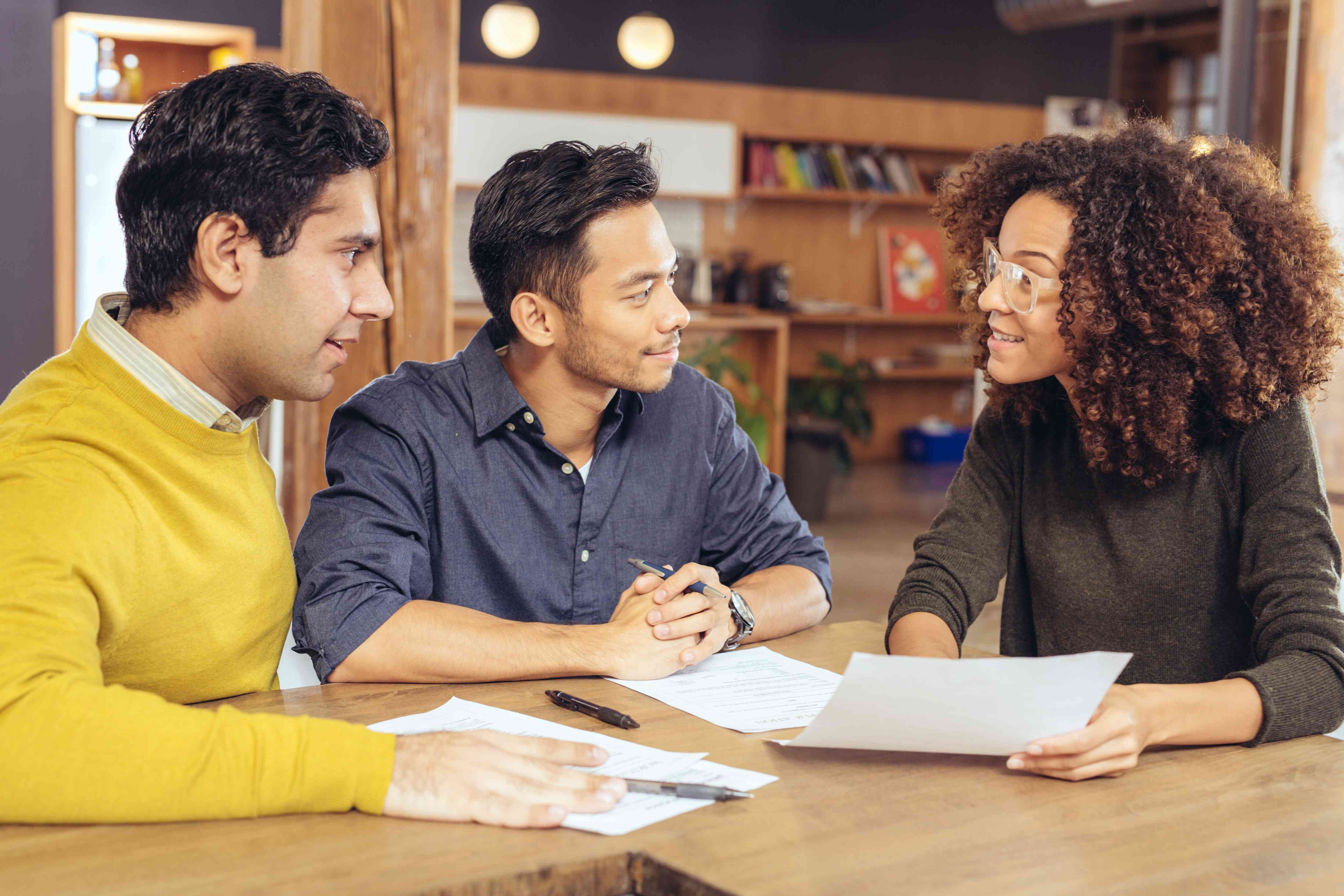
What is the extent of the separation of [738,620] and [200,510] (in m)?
0.71

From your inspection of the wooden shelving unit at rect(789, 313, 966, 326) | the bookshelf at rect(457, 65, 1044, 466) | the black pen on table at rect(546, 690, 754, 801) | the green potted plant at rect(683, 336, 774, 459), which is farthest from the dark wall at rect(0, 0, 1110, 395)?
the black pen on table at rect(546, 690, 754, 801)

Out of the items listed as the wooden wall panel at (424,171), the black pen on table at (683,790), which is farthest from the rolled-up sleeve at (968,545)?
the wooden wall panel at (424,171)

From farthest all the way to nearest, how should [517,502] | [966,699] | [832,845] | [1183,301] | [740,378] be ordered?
1. [740,378]
2. [517,502]
3. [1183,301]
4. [966,699]
5. [832,845]

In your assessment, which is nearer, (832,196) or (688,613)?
(688,613)

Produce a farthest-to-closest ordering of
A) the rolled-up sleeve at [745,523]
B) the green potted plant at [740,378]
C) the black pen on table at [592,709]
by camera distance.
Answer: the green potted plant at [740,378]
the rolled-up sleeve at [745,523]
the black pen on table at [592,709]

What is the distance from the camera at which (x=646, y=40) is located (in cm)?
710

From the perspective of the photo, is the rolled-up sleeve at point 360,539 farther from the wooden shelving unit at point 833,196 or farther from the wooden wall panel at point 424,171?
the wooden shelving unit at point 833,196

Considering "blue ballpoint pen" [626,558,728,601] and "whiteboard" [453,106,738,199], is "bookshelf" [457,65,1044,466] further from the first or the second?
"blue ballpoint pen" [626,558,728,601]

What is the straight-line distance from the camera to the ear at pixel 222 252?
1420 mm

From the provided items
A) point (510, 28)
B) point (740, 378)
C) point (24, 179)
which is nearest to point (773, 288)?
point (740, 378)

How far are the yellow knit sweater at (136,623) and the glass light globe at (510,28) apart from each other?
5.61 meters

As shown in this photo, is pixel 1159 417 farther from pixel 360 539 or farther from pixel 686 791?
pixel 360 539

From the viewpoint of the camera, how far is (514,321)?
194 cm

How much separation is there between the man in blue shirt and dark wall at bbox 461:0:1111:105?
6.21m
